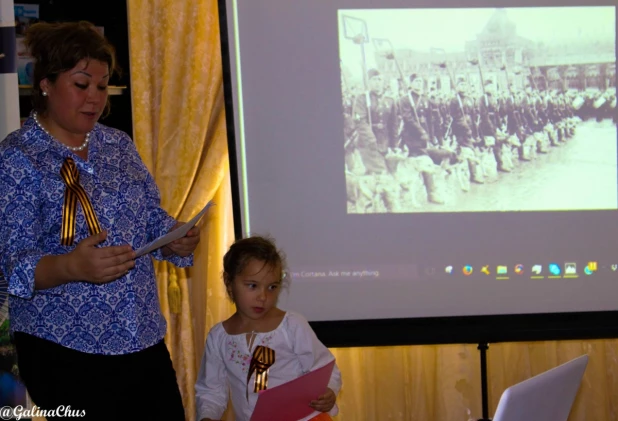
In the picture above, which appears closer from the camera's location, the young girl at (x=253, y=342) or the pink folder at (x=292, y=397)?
the pink folder at (x=292, y=397)

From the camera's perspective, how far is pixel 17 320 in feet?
5.61

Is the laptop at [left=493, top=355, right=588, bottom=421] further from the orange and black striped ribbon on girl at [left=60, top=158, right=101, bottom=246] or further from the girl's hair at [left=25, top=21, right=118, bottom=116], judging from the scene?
the girl's hair at [left=25, top=21, right=118, bottom=116]

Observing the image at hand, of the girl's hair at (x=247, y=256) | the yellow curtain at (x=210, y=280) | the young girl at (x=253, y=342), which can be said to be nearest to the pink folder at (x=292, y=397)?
the young girl at (x=253, y=342)

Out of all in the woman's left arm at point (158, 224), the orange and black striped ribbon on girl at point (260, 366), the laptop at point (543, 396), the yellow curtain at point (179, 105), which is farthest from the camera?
the yellow curtain at point (179, 105)

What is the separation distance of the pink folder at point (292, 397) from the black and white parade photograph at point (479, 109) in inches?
36.4

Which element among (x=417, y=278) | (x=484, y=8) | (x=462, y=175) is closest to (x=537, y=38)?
(x=484, y=8)

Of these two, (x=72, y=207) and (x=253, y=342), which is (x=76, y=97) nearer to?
(x=72, y=207)

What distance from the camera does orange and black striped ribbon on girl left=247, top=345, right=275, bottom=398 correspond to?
6.55ft

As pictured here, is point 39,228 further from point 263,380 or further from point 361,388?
point 361,388

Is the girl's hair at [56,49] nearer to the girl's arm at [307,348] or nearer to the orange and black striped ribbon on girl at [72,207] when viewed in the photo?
the orange and black striped ribbon on girl at [72,207]

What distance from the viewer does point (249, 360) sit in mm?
2018

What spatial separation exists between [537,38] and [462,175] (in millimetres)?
561

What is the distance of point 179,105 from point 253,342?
1.23m

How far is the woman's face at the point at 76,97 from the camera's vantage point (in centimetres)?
168
